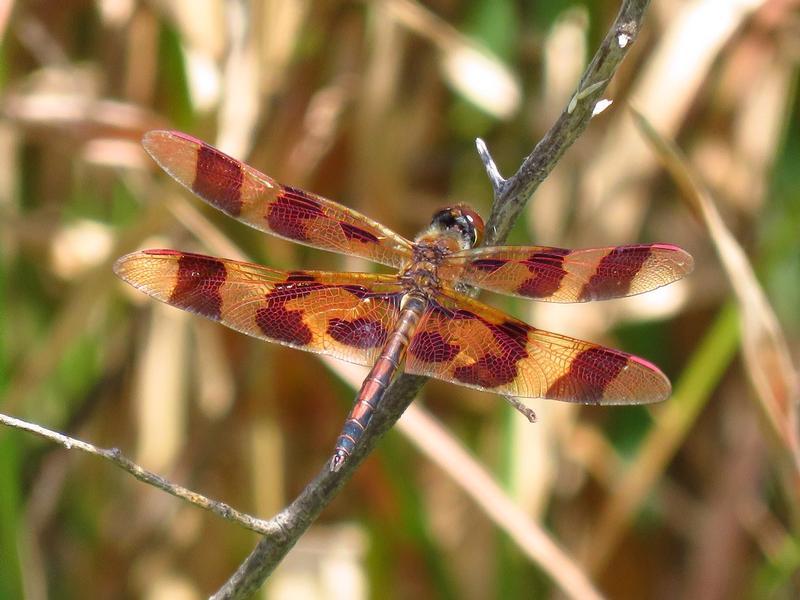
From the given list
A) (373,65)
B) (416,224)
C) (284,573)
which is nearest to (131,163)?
(373,65)

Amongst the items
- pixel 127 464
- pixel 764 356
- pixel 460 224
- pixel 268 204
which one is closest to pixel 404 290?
pixel 460 224

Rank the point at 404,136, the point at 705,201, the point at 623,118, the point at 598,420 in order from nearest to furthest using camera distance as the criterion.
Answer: the point at 705,201 < the point at 623,118 < the point at 404,136 < the point at 598,420

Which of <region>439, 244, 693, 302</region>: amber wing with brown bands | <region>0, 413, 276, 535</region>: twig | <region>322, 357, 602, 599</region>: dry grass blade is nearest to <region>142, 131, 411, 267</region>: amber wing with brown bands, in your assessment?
<region>439, 244, 693, 302</region>: amber wing with brown bands

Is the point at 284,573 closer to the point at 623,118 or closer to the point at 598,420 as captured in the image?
the point at 598,420

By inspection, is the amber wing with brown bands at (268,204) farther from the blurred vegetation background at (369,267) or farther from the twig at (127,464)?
the twig at (127,464)

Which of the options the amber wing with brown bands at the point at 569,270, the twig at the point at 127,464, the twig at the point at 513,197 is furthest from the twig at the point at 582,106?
the twig at the point at 127,464

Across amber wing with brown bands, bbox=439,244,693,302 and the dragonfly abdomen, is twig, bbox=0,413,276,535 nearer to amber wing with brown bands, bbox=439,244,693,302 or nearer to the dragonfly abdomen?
the dragonfly abdomen
